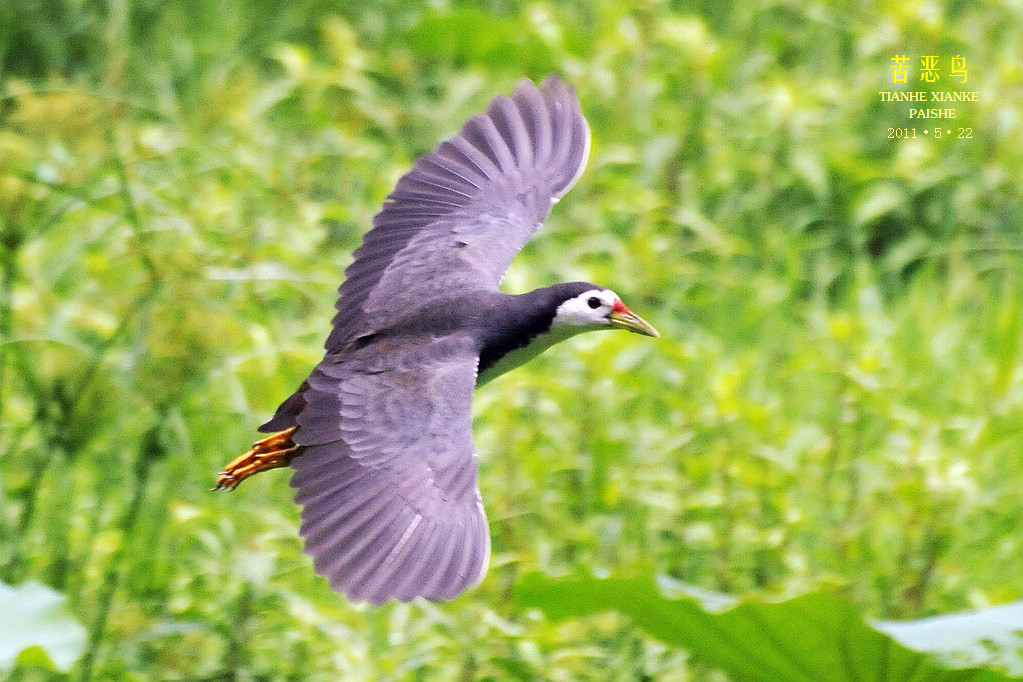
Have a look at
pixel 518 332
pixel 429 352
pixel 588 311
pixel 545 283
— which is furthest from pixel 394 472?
pixel 545 283

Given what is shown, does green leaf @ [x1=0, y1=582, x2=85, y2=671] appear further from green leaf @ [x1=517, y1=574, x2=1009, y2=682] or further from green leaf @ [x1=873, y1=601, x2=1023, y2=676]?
green leaf @ [x1=873, y1=601, x2=1023, y2=676]

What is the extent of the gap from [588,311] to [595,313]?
0.02 m

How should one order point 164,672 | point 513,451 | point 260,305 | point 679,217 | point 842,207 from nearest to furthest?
point 164,672, point 513,451, point 260,305, point 679,217, point 842,207

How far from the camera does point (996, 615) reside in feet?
12.7

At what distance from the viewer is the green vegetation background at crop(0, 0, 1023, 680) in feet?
14.3

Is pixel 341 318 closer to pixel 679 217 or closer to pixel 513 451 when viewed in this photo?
pixel 513 451

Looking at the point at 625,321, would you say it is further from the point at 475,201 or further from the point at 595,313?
the point at 475,201

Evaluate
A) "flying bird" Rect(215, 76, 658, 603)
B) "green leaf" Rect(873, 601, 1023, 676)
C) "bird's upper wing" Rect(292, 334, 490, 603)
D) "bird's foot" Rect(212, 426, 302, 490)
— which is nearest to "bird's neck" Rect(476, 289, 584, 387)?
"flying bird" Rect(215, 76, 658, 603)

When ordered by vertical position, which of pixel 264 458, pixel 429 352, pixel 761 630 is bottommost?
pixel 761 630

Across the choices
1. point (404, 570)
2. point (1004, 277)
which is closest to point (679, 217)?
point (1004, 277)

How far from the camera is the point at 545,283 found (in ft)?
20.0

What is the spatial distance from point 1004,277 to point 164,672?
13.4 ft

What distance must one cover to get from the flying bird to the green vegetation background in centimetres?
41

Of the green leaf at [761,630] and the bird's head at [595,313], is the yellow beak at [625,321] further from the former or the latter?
the green leaf at [761,630]
